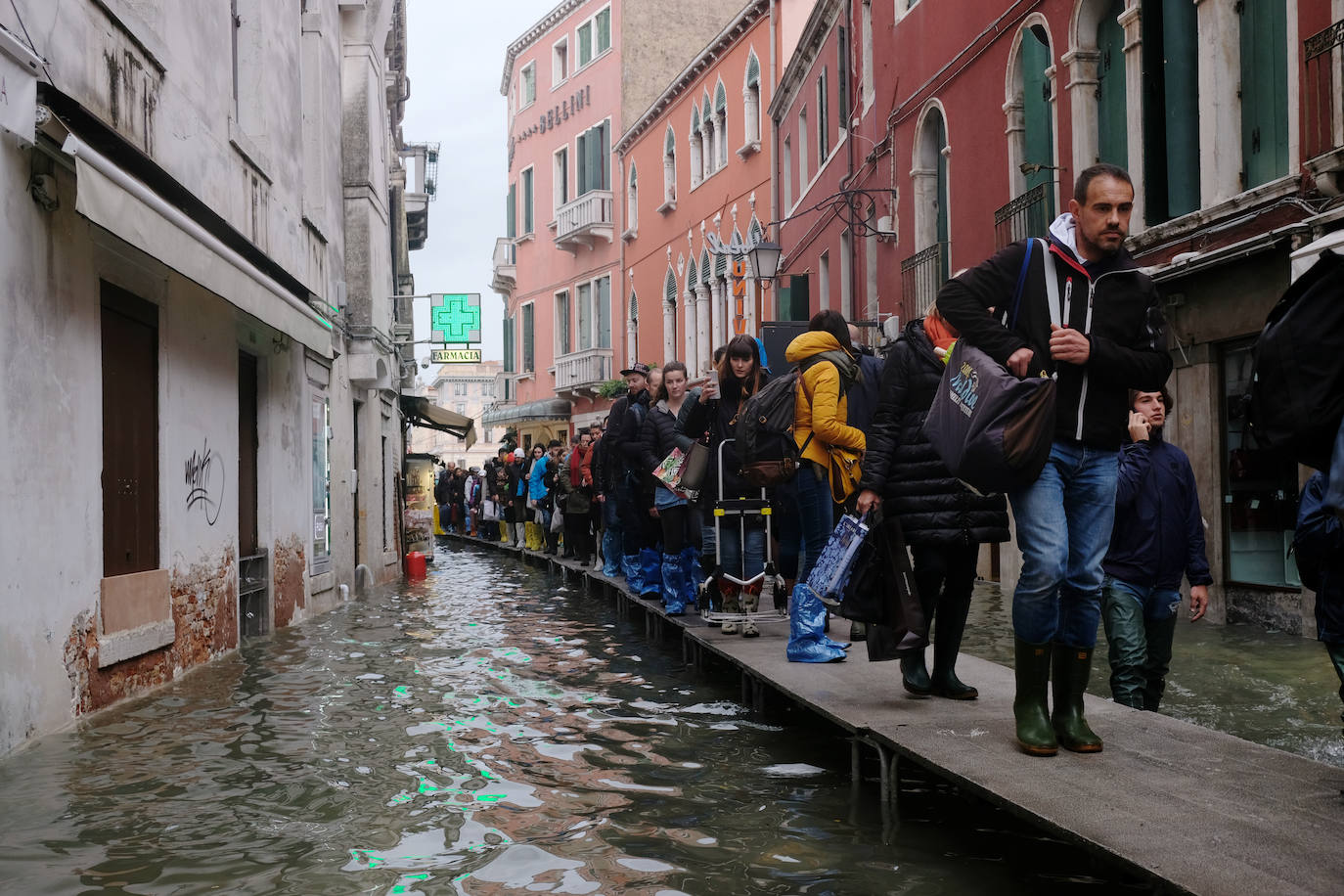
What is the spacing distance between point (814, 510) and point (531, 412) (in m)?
39.2

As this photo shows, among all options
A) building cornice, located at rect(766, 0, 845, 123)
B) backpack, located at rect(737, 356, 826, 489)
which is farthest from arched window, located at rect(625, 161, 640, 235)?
backpack, located at rect(737, 356, 826, 489)

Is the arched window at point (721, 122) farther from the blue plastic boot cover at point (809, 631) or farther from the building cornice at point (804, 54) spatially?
the blue plastic boot cover at point (809, 631)

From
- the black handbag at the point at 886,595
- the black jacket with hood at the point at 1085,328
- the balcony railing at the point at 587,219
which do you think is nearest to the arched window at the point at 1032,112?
the black handbag at the point at 886,595

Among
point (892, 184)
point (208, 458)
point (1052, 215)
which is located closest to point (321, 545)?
point (208, 458)

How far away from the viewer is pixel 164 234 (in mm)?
7234

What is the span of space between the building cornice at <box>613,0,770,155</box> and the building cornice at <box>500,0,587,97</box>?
579cm

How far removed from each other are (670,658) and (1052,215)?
745cm

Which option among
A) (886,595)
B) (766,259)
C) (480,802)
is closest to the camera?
(480,802)

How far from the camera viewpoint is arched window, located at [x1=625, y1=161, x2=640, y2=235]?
39.7 metres

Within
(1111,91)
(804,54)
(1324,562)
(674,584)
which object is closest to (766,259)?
(1111,91)

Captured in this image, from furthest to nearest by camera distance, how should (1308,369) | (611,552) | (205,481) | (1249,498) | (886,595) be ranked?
(611,552) < (1249,498) < (205,481) < (886,595) < (1308,369)

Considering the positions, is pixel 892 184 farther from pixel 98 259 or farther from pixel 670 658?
pixel 98 259

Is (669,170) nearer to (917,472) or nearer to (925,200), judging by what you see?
(925,200)

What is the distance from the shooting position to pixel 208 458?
398 inches
